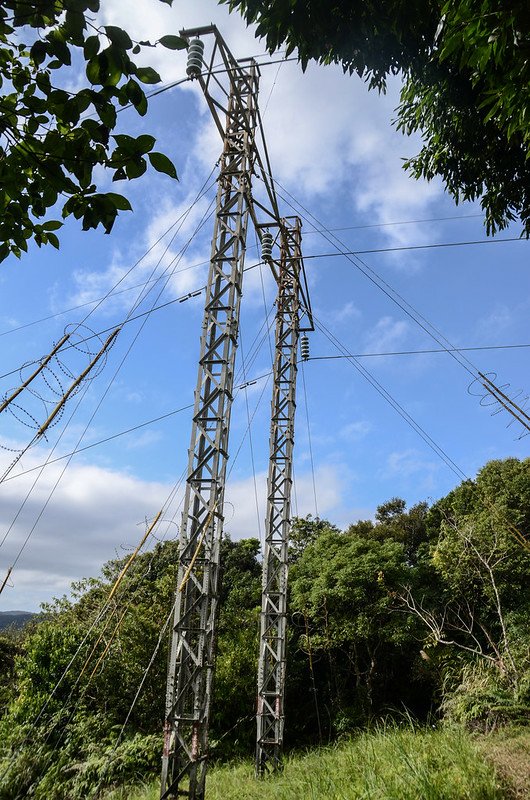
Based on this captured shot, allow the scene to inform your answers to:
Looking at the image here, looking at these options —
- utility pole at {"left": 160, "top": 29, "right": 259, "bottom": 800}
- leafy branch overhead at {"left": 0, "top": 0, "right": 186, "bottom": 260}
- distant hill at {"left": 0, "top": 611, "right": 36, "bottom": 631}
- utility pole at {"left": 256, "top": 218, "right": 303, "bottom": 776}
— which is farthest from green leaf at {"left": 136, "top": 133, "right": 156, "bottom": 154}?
distant hill at {"left": 0, "top": 611, "right": 36, "bottom": 631}

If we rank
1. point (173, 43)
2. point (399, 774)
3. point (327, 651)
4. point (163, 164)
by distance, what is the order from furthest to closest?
point (327, 651) < point (399, 774) < point (163, 164) < point (173, 43)

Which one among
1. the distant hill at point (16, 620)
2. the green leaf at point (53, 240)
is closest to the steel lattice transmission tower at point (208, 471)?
the green leaf at point (53, 240)

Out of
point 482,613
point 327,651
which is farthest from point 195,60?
point 327,651

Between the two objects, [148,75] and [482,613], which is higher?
[482,613]

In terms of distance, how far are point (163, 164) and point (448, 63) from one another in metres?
5.09

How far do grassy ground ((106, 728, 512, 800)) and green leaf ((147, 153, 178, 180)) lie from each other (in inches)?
184

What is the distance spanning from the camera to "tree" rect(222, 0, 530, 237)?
9.83 feet

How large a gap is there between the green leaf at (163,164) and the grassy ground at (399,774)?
184 inches

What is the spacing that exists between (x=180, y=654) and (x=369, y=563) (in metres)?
9.45

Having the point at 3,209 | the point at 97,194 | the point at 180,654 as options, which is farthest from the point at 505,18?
the point at 180,654

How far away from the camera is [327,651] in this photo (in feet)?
46.8

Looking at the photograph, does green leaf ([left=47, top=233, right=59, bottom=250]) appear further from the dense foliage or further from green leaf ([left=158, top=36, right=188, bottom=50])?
the dense foliage

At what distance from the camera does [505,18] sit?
2.79 metres

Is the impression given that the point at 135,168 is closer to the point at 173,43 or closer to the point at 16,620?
the point at 173,43
